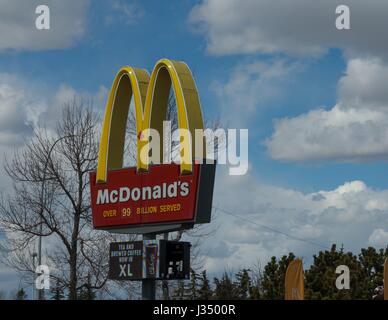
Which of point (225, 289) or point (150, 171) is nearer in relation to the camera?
point (150, 171)

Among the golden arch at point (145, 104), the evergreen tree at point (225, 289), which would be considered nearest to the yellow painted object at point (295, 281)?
the golden arch at point (145, 104)

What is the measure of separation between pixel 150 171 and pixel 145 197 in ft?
2.65

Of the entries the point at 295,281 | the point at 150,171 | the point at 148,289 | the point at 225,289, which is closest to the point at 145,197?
the point at 150,171

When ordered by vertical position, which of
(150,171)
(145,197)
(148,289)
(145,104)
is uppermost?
(145,104)

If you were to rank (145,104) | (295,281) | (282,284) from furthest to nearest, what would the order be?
(282,284) → (145,104) → (295,281)

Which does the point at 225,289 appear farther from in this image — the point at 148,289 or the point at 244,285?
the point at 148,289

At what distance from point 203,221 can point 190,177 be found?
123cm

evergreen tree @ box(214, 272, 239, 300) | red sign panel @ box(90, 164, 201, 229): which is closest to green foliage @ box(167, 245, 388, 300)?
evergreen tree @ box(214, 272, 239, 300)

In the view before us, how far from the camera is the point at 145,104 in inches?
921

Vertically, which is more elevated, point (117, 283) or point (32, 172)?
point (32, 172)

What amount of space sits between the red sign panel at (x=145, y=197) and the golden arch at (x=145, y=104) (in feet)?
1.19
